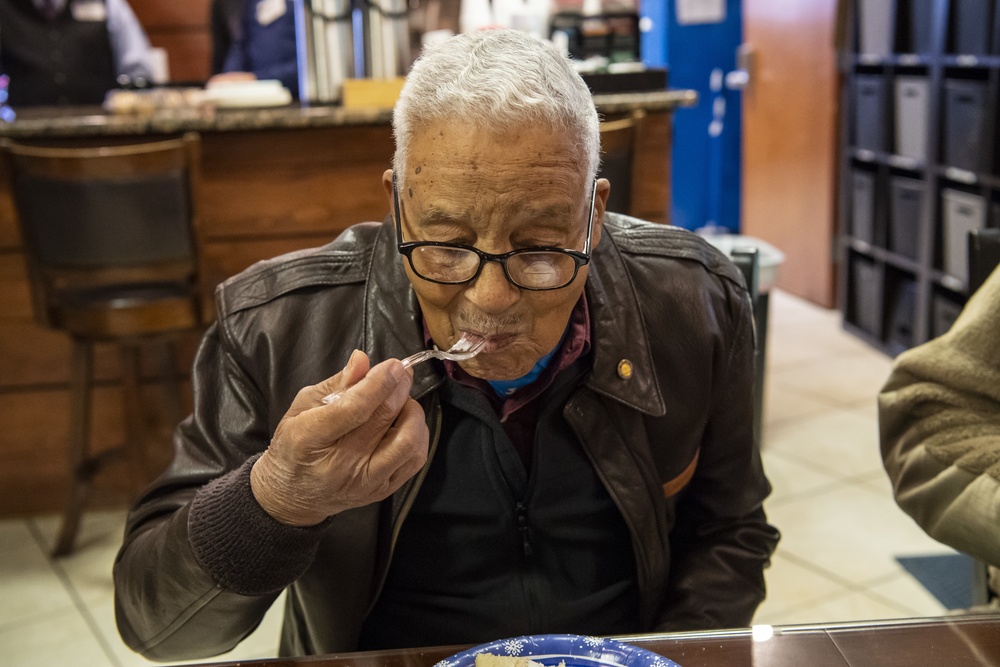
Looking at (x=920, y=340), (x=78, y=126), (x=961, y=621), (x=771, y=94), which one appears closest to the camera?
(x=961, y=621)

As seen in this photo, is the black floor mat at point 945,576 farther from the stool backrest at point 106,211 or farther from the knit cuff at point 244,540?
the stool backrest at point 106,211

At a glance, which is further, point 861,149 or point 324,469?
point 861,149

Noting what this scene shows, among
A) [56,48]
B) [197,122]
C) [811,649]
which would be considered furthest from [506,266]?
[56,48]

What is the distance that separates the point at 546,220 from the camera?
1.01 metres

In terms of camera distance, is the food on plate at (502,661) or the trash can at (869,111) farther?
the trash can at (869,111)

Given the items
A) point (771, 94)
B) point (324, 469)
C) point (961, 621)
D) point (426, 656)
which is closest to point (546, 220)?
point (324, 469)

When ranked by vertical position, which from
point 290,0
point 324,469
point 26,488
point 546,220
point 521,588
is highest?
point 290,0

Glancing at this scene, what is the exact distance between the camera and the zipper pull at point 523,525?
119 centimetres

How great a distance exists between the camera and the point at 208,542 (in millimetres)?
978

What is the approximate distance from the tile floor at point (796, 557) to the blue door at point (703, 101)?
10.9 ft

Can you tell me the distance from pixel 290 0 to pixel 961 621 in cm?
425

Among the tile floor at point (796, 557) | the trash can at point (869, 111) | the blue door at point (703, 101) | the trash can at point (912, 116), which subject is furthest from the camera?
the blue door at point (703, 101)

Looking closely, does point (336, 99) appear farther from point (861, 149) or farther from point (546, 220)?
point (861, 149)

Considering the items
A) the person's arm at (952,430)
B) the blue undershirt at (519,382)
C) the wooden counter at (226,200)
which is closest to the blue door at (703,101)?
the wooden counter at (226,200)
